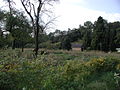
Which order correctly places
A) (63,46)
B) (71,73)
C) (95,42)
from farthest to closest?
(63,46) < (95,42) < (71,73)

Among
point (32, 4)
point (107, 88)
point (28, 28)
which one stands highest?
point (32, 4)

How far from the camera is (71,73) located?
896 centimetres

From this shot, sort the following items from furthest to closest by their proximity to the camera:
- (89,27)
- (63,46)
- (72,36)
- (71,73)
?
1. (89,27)
2. (72,36)
3. (63,46)
4. (71,73)

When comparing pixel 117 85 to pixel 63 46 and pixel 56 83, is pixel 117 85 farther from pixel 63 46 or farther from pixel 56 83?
pixel 63 46

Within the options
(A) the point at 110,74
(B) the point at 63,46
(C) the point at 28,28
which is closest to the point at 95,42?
(B) the point at 63,46

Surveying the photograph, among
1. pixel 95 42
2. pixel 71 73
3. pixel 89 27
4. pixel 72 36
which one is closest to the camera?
pixel 71 73

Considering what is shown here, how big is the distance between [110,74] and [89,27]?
93957 mm

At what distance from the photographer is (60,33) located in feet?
301

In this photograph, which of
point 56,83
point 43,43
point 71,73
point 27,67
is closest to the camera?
point 56,83

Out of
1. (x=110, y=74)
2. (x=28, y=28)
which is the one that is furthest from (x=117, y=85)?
(x=28, y=28)

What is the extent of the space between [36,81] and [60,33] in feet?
276

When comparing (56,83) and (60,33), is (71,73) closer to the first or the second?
(56,83)

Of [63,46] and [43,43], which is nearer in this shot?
[43,43]

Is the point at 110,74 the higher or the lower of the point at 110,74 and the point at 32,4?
the lower
